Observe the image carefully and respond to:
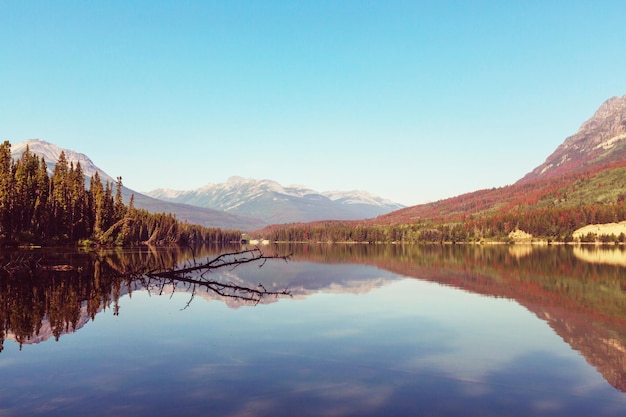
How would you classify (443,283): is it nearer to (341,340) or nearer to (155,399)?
(341,340)

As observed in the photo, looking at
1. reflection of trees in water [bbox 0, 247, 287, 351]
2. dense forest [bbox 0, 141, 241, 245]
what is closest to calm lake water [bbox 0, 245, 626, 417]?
reflection of trees in water [bbox 0, 247, 287, 351]

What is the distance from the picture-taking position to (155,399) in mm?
14211

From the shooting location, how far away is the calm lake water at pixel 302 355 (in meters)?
14.2

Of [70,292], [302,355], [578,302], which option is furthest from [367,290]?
[302,355]

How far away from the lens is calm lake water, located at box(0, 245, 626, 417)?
14.2 meters

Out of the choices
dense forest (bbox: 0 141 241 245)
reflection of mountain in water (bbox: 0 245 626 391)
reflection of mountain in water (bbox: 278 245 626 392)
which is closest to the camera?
reflection of mountain in water (bbox: 278 245 626 392)

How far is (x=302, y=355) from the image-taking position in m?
20.2

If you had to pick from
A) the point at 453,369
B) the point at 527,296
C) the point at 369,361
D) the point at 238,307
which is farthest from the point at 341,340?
the point at 527,296

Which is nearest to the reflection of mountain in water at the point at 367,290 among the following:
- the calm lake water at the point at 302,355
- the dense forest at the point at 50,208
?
the calm lake water at the point at 302,355

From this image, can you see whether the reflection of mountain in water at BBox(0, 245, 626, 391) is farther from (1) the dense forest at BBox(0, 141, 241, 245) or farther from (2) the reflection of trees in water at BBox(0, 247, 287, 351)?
(1) the dense forest at BBox(0, 141, 241, 245)

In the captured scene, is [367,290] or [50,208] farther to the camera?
[50,208]

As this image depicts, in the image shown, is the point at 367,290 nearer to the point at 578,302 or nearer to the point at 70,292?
the point at 578,302

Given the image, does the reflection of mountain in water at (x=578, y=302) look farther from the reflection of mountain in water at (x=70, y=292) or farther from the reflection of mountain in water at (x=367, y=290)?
the reflection of mountain in water at (x=70, y=292)

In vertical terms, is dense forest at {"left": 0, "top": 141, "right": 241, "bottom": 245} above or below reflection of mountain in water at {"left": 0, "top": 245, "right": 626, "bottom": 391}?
above
